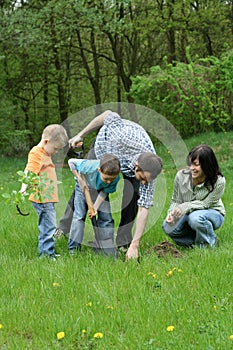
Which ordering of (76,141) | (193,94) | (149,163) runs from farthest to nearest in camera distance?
(193,94), (76,141), (149,163)

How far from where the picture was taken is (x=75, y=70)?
22.8 m

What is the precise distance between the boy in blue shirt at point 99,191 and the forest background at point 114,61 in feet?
30.3

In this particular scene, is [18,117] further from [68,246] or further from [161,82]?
[68,246]

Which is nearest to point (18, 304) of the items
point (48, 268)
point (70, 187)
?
point (48, 268)

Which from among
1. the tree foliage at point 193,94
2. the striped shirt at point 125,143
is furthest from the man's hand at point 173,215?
the tree foliage at point 193,94

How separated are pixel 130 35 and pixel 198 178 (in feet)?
60.6

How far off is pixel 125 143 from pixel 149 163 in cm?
53

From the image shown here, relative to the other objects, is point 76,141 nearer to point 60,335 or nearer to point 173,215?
point 173,215

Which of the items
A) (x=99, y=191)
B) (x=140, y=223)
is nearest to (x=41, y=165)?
(x=99, y=191)

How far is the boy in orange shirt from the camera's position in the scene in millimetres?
4785

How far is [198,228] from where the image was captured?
4910 millimetres

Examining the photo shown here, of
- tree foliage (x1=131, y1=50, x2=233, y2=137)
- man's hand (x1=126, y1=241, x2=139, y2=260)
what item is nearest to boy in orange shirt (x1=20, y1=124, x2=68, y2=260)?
man's hand (x1=126, y1=241, x2=139, y2=260)

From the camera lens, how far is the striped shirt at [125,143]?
15.4 ft

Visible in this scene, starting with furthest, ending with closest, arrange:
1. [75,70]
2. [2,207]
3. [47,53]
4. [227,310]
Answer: [75,70] < [47,53] < [2,207] < [227,310]
